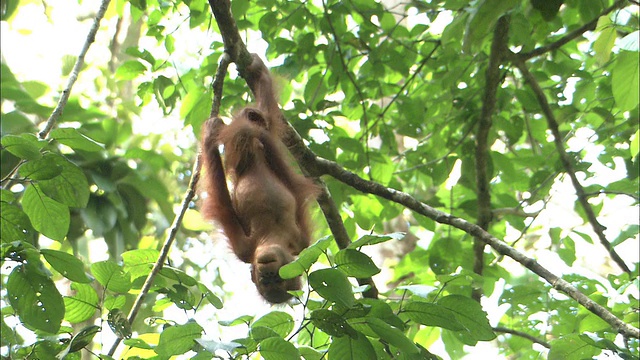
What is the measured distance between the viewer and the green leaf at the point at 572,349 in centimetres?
244

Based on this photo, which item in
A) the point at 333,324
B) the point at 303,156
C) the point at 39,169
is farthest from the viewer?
the point at 303,156

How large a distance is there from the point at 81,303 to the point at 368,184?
1529mm

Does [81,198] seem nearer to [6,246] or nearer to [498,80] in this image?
[6,246]

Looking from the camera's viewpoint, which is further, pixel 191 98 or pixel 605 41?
pixel 191 98

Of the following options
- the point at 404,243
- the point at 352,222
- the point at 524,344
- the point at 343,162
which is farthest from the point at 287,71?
the point at 404,243

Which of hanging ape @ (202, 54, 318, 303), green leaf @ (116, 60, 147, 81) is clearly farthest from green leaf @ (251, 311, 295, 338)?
green leaf @ (116, 60, 147, 81)

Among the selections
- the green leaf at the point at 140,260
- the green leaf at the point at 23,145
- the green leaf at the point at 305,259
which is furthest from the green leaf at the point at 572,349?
the green leaf at the point at 23,145

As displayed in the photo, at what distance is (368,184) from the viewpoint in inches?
133

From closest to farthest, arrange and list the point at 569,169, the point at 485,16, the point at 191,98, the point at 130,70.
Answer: the point at 485,16, the point at 130,70, the point at 569,169, the point at 191,98

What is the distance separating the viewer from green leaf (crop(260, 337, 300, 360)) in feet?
6.56

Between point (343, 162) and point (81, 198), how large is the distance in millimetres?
2227

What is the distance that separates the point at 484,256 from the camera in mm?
4328

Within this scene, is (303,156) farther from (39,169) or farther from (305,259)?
(305,259)

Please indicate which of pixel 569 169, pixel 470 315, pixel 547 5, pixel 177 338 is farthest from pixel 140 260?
pixel 569 169
